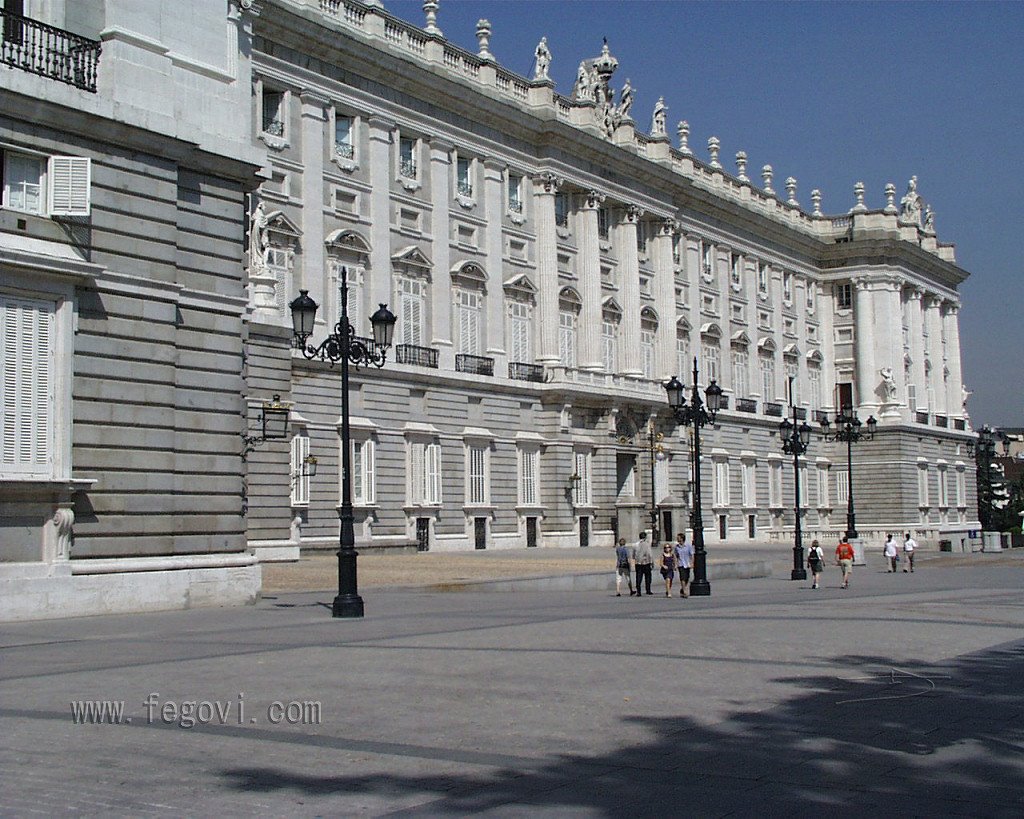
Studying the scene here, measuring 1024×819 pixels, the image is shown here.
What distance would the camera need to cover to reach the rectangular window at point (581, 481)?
5712 cm

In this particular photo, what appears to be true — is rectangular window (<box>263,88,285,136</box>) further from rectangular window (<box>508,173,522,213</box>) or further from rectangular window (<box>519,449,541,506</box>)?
rectangular window (<box>519,449,541,506</box>)

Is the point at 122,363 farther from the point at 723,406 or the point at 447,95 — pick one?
the point at 723,406

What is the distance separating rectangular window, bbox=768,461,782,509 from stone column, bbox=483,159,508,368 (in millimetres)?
26216

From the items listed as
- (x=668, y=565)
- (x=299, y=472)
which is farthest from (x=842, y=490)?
(x=668, y=565)

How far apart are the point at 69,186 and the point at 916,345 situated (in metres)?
74.2

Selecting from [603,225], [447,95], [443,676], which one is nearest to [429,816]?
[443,676]

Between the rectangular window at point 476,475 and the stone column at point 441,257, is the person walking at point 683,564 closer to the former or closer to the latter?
the rectangular window at point 476,475

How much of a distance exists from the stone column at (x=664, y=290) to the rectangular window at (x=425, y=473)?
1901cm

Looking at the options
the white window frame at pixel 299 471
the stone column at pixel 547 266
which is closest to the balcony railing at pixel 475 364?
the stone column at pixel 547 266

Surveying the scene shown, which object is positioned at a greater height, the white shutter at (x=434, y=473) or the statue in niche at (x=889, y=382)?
the statue in niche at (x=889, y=382)

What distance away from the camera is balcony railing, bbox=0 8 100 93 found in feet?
65.3

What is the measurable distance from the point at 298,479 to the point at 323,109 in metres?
13.6

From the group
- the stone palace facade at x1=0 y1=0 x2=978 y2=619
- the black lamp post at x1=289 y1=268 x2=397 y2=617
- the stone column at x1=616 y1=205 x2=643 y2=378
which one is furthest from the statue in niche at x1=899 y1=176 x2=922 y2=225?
the black lamp post at x1=289 y1=268 x2=397 y2=617

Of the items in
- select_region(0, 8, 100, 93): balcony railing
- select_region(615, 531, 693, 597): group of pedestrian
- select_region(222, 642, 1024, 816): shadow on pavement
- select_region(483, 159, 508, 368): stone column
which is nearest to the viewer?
select_region(222, 642, 1024, 816): shadow on pavement
